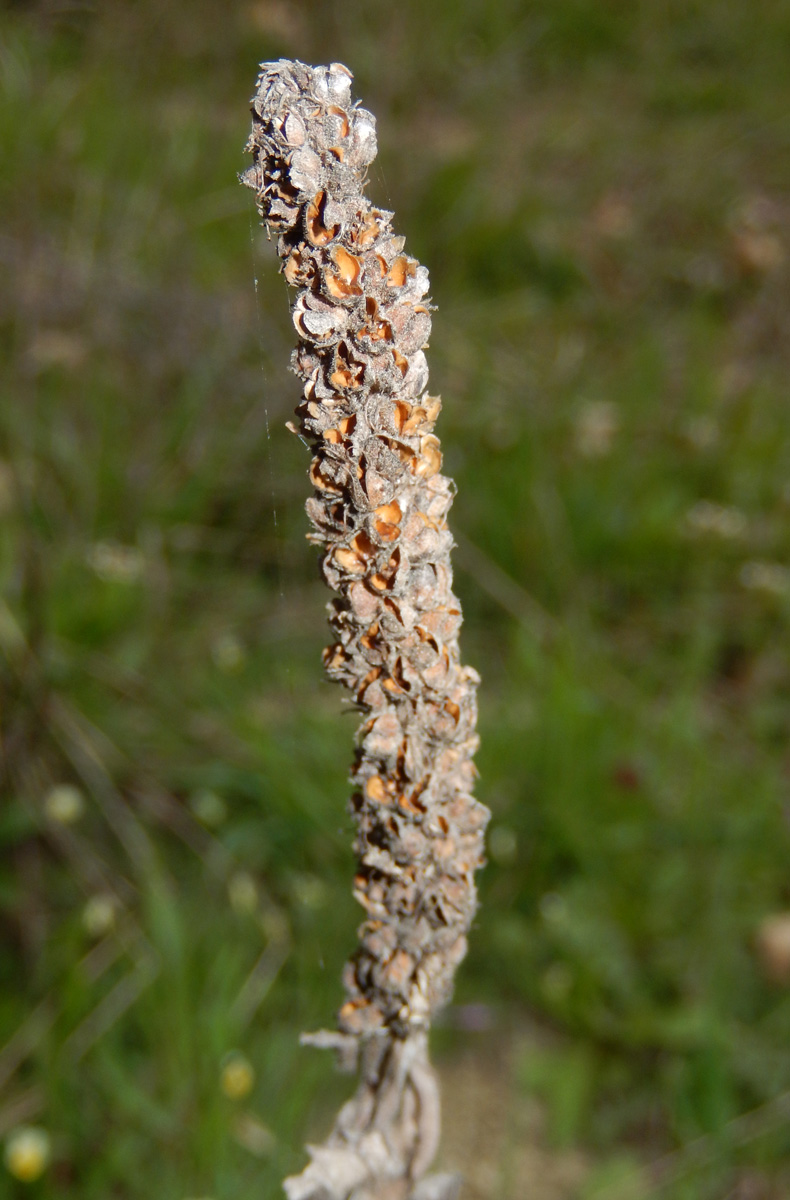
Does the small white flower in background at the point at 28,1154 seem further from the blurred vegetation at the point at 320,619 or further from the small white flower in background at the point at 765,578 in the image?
the small white flower in background at the point at 765,578

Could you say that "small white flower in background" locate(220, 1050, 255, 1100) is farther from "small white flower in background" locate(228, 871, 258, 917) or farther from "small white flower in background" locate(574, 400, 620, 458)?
"small white flower in background" locate(574, 400, 620, 458)

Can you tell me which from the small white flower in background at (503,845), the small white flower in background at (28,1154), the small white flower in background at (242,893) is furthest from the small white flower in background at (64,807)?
the small white flower in background at (503,845)

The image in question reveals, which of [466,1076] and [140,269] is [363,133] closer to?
[466,1076]

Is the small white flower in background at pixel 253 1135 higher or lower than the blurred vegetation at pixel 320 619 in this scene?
lower

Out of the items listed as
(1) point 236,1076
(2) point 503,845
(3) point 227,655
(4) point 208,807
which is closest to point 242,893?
(4) point 208,807

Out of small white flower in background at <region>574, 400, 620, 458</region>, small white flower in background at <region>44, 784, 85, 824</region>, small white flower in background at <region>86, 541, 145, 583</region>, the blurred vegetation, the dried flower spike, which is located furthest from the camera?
small white flower in background at <region>574, 400, 620, 458</region>

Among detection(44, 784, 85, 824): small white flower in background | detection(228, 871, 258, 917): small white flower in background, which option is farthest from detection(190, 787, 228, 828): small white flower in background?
detection(44, 784, 85, 824): small white flower in background
